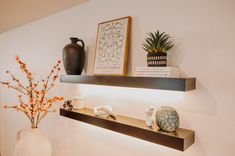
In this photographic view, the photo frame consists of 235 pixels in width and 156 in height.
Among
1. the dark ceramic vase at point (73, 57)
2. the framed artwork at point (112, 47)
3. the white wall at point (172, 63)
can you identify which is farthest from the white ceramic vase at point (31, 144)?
the framed artwork at point (112, 47)

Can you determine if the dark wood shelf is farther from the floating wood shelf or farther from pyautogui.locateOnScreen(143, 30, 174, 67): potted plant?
the floating wood shelf

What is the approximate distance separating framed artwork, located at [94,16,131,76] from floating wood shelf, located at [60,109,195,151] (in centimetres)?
37

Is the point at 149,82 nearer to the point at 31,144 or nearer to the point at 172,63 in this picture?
the point at 172,63

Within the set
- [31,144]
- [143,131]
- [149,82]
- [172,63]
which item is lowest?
[31,144]

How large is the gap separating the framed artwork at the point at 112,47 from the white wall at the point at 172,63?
0.07m

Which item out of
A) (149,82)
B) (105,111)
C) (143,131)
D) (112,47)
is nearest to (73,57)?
(112,47)

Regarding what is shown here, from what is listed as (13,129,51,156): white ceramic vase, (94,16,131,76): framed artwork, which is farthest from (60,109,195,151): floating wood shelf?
(13,129,51,156): white ceramic vase

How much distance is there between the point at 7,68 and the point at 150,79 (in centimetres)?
291

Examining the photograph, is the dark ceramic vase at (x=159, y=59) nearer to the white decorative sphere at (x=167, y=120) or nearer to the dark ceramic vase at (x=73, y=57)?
the white decorative sphere at (x=167, y=120)

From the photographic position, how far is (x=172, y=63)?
116 cm

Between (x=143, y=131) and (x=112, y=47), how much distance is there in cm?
72

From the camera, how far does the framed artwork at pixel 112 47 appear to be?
1.35 meters

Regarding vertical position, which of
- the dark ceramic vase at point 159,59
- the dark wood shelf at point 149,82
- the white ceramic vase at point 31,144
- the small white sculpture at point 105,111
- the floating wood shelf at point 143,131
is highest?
the dark ceramic vase at point 159,59

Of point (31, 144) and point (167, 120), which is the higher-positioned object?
point (167, 120)
